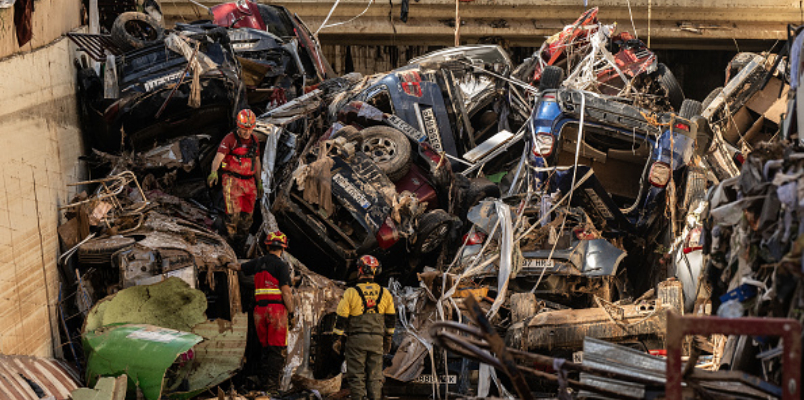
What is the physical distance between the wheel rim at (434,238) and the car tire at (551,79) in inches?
131

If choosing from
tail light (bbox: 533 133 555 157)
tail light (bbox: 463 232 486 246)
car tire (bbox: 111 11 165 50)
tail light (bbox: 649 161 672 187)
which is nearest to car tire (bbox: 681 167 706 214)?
tail light (bbox: 649 161 672 187)

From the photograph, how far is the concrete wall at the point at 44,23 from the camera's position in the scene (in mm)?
8672

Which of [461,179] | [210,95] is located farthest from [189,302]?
[461,179]

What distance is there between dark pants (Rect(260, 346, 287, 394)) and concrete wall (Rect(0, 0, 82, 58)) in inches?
139

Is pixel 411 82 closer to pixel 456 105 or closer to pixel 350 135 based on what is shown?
pixel 456 105

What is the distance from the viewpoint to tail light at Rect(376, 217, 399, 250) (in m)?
10.9

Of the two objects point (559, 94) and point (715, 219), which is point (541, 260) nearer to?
point (559, 94)

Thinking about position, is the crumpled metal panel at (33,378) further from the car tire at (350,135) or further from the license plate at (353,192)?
the car tire at (350,135)

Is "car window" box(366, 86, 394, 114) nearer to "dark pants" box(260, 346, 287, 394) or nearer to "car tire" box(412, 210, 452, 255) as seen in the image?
"car tire" box(412, 210, 452, 255)

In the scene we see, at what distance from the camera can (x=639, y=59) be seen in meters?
13.9

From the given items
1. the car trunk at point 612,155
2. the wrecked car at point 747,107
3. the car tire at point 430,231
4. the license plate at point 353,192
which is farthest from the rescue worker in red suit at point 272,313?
the wrecked car at point 747,107

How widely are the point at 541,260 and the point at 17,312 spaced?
509cm

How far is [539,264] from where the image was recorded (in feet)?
34.1

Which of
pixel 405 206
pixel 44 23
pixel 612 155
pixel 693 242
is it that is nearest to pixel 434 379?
pixel 405 206
